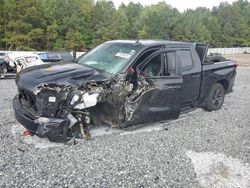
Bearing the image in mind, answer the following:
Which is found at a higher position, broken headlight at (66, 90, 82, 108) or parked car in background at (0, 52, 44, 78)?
broken headlight at (66, 90, 82, 108)

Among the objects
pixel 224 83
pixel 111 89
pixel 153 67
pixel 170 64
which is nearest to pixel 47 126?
pixel 111 89

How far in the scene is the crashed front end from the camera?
13.7ft

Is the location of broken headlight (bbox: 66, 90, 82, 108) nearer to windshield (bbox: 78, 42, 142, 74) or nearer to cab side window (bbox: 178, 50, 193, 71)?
windshield (bbox: 78, 42, 142, 74)

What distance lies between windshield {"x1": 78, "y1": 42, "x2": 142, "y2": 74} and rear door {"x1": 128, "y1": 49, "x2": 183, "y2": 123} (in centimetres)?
33

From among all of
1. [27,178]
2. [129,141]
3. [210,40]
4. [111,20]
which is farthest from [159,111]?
[210,40]

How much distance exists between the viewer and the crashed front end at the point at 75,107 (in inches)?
165

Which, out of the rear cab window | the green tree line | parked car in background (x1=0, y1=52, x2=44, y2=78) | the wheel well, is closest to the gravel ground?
the rear cab window

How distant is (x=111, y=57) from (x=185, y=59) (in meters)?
1.62

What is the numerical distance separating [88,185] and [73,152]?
3.06ft

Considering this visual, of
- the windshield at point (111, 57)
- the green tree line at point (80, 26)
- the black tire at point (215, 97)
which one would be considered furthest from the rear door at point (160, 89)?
the green tree line at point (80, 26)

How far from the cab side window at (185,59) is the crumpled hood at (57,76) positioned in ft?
6.12

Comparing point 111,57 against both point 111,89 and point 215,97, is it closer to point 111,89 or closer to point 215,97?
point 111,89

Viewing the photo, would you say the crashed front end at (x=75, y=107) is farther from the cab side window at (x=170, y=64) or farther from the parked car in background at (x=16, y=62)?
the parked car in background at (x=16, y=62)

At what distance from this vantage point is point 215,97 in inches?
275
